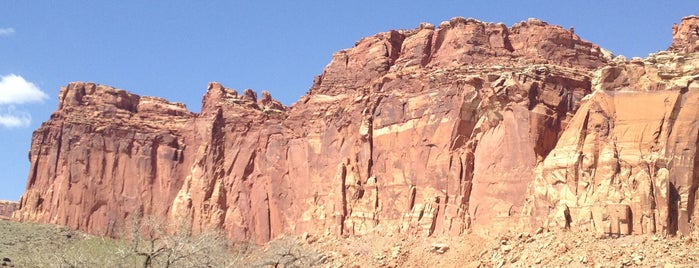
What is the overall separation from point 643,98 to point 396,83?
21.2m

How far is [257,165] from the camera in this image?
84.1m

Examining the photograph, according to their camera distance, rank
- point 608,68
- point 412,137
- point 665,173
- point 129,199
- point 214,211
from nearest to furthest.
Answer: point 665,173, point 608,68, point 412,137, point 214,211, point 129,199

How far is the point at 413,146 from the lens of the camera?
65750 mm

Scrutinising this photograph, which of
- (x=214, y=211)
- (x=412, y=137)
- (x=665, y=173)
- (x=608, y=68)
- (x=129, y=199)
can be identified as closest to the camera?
(x=665, y=173)

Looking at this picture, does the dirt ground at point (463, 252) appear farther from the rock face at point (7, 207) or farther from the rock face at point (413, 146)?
the rock face at point (7, 207)

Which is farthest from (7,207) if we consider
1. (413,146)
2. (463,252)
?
(463,252)

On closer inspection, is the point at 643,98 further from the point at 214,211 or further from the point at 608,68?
the point at 214,211

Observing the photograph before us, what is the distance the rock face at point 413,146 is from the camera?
168ft

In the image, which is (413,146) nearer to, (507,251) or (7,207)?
(507,251)

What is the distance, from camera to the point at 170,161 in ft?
297

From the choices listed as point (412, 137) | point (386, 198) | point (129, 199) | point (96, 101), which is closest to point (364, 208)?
point (386, 198)

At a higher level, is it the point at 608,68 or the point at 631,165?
the point at 608,68

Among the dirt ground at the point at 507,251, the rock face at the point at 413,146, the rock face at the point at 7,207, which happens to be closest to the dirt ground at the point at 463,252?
the dirt ground at the point at 507,251

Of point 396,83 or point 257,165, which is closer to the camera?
point 396,83
